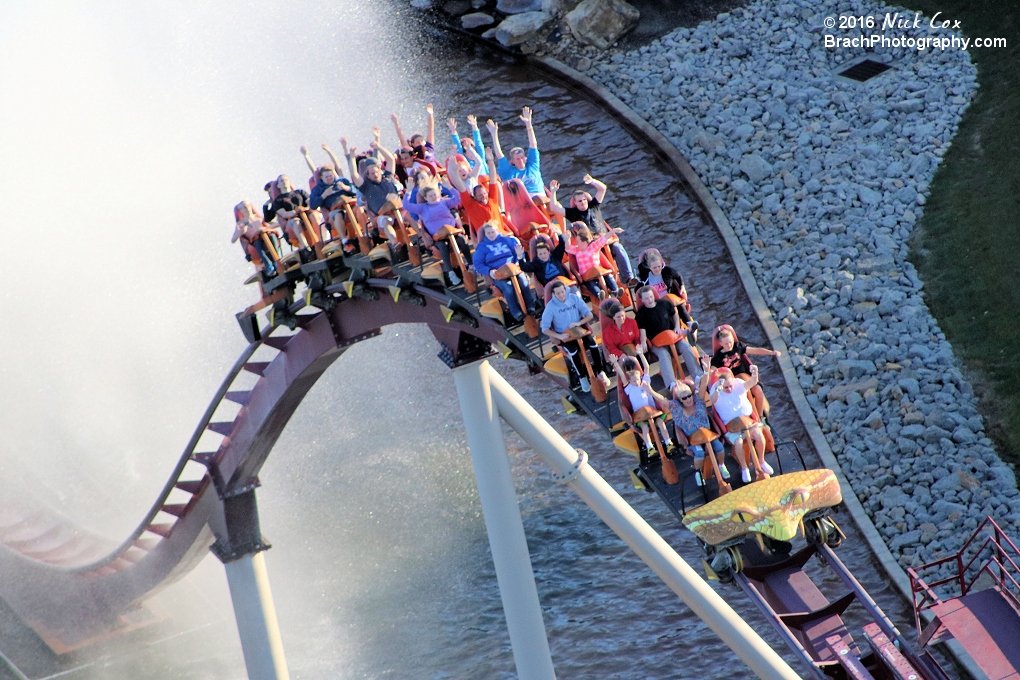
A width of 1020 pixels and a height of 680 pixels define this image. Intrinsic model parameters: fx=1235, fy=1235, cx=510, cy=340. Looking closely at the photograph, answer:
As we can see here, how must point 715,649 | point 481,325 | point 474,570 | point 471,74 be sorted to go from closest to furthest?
point 481,325
point 715,649
point 474,570
point 471,74

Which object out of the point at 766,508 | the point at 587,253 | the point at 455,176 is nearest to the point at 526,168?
the point at 455,176

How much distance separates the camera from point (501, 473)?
1030 centimetres

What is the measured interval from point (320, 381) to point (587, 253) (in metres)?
10.5

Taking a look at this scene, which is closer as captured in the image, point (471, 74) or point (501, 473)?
point (501, 473)

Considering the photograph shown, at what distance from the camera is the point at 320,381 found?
19.3m

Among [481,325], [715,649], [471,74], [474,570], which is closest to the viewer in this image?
[481,325]

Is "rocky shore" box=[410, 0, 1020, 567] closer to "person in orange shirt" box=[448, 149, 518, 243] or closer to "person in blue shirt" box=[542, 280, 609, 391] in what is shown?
"person in blue shirt" box=[542, 280, 609, 391]

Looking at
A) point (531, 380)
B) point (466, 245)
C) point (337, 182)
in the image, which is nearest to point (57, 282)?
point (531, 380)

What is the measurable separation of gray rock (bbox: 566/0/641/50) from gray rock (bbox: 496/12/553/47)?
Result: 0.97 metres

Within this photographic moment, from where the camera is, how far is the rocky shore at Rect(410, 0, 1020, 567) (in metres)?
13.1

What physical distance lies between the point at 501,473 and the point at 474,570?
506cm

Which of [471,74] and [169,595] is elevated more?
[471,74]

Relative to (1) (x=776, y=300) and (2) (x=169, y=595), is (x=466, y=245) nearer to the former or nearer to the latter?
(1) (x=776, y=300)

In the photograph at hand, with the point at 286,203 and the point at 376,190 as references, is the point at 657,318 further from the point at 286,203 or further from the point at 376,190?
the point at 286,203
